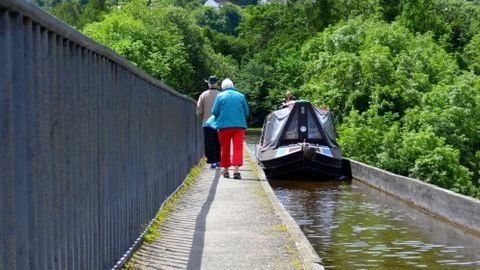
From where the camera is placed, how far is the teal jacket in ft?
45.7

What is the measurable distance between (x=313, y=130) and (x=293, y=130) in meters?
0.59

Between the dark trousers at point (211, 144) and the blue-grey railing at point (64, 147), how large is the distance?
846 cm

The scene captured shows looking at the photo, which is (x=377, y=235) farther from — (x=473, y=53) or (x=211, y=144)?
(x=473, y=53)

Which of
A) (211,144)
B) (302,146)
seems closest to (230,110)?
(211,144)

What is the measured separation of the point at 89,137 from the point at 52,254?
1.20 metres

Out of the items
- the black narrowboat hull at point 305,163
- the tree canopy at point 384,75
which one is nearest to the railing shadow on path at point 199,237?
the black narrowboat hull at point 305,163

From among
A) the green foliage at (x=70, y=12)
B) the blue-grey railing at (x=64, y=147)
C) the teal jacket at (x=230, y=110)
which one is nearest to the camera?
the blue-grey railing at (x=64, y=147)

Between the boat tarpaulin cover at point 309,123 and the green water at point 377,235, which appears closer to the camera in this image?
the green water at point 377,235

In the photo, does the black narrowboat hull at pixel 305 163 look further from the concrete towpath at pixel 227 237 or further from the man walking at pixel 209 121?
the concrete towpath at pixel 227 237

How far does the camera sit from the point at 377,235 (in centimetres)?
1148

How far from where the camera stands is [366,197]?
17.0 m

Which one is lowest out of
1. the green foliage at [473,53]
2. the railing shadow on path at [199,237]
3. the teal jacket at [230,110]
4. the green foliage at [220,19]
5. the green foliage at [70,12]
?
the railing shadow on path at [199,237]

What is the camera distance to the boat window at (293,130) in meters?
21.9

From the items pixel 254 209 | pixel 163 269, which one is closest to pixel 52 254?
pixel 163 269
